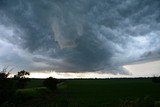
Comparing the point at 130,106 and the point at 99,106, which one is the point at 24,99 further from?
the point at 130,106

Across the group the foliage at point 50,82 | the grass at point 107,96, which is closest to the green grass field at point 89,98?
the grass at point 107,96

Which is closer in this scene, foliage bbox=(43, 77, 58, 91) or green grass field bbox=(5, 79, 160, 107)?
green grass field bbox=(5, 79, 160, 107)

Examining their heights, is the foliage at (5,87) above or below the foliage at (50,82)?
below

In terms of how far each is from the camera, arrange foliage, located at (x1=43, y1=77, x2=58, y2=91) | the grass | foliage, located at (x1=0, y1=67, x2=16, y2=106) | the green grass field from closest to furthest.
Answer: foliage, located at (x1=0, y1=67, x2=16, y2=106), the green grass field, the grass, foliage, located at (x1=43, y1=77, x2=58, y2=91)

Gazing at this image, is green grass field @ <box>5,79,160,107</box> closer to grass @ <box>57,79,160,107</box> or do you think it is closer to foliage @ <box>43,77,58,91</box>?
grass @ <box>57,79,160,107</box>

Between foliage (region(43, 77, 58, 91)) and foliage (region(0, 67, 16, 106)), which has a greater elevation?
foliage (region(43, 77, 58, 91))

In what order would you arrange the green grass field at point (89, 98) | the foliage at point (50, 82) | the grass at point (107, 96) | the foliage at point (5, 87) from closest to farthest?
the foliage at point (5, 87)
the green grass field at point (89, 98)
the grass at point (107, 96)
the foliage at point (50, 82)

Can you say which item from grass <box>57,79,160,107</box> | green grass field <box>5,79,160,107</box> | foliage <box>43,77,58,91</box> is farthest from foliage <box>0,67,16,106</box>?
foliage <box>43,77,58,91</box>

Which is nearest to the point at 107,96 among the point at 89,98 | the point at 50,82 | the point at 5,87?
the point at 89,98

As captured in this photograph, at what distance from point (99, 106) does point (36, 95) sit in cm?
2103

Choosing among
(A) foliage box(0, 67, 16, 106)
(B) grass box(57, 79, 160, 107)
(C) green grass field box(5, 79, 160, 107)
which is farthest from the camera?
(B) grass box(57, 79, 160, 107)

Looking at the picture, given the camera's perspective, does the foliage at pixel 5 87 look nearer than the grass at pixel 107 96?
Yes

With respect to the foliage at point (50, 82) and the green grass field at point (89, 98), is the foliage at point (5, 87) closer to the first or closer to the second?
the green grass field at point (89, 98)

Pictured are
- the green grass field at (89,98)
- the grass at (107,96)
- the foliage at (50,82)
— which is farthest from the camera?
the foliage at (50,82)
